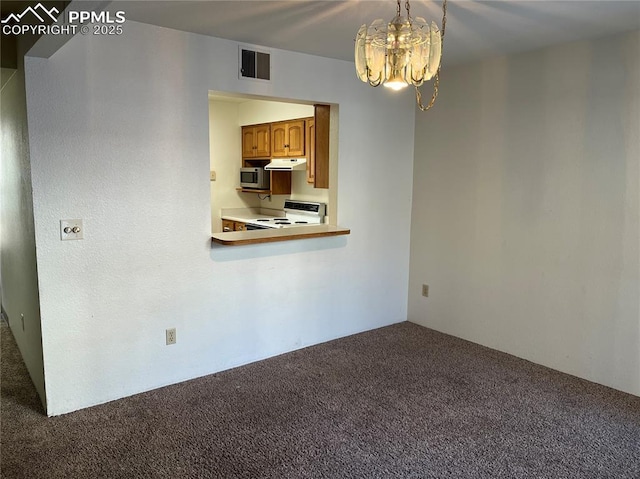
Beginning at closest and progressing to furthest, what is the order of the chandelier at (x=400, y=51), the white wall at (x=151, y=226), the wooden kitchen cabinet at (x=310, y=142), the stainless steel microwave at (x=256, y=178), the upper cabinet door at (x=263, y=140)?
the chandelier at (x=400, y=51) → the white wall at (x=151, y=226) → the wooden kitchen cabinet at (x=310, y=142) → the upper cabinet door at (x=263, y=140) → the stainless steel microwave at (x=256, y=178)

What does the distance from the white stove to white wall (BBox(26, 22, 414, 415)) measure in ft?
4.11

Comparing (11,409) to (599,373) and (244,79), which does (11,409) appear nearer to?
(244,79)

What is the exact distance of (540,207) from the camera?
362cm

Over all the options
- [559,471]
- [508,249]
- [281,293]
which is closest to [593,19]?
[508,249]

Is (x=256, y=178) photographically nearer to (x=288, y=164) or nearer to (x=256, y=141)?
(x=256, y=141)

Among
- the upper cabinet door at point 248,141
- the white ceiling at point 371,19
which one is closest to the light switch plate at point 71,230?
the white ceiling at point 371,19

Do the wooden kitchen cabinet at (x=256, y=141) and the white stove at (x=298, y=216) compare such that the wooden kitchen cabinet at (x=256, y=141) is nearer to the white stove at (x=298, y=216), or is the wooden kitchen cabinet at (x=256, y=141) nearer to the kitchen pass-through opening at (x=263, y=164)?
the kitchen pass-through opening at (x=263, y=164)

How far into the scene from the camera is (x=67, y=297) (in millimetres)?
2863

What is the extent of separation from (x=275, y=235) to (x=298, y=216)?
6.72 ft

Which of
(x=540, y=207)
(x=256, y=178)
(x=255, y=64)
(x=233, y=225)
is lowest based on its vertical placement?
(x=233, y=225)

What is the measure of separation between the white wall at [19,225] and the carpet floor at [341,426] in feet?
0.97

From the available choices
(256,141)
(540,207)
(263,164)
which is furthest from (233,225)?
(540,207)

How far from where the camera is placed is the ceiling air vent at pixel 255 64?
11.1 feet

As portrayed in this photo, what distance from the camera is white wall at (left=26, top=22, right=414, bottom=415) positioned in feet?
9.14
